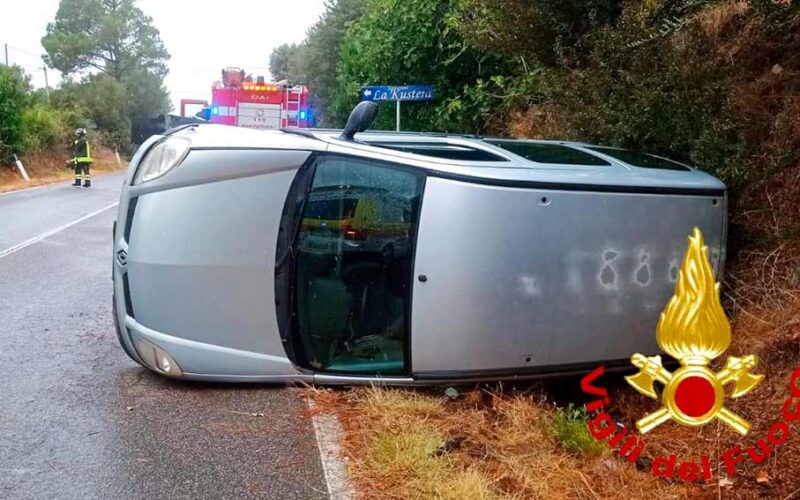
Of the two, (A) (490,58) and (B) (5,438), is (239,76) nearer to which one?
(A) (490,58)

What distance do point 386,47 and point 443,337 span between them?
414 inches

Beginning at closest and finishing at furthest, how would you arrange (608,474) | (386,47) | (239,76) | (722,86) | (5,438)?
(608,474) < (5,438) < (722,86) < (386,47) < (239,76)

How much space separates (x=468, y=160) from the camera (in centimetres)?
470

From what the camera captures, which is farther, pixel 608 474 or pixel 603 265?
pixel 603 265

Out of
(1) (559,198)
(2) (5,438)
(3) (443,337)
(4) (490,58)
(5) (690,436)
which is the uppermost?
(4) (490,58)

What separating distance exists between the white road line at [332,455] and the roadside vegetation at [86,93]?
7.75 m

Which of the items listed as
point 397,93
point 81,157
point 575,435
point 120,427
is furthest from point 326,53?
point 575,435

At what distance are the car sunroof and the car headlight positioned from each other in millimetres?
1138

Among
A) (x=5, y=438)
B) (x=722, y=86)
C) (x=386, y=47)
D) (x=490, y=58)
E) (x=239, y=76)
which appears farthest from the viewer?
(x=239, y=76)

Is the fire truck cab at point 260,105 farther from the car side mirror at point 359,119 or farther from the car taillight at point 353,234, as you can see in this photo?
the car taillight at point 353,234

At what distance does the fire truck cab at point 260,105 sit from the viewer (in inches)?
869

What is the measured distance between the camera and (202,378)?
200 inches

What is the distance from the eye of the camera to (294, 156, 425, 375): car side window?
463cm

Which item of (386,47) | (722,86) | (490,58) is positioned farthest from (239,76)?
(722,86)
